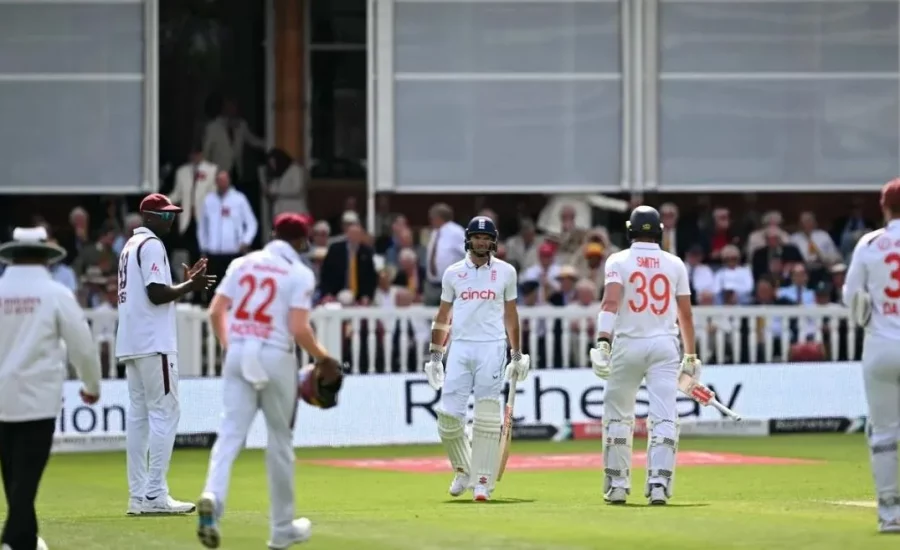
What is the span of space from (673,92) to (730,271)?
139 inches

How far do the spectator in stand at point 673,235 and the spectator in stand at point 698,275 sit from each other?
25.3 inches

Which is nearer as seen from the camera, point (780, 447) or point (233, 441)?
point (233, 441)

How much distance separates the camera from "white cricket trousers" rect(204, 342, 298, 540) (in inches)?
424

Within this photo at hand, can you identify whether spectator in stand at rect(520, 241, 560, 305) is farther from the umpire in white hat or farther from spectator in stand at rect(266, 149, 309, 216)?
the umpire in white hat

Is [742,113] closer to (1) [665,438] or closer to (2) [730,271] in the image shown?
(2) [730,271]

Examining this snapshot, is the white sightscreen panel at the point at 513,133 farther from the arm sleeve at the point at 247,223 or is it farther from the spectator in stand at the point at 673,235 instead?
the arm sleeve at the point at 247,223

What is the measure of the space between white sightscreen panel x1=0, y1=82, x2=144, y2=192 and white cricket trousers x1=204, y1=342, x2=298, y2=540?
16.6m

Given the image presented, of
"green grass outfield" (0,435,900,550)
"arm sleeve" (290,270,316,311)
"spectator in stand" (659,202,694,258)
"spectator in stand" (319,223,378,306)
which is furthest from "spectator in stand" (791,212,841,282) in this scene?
"arm sleeve" (290,270,316,311)

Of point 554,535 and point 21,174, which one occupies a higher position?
point 21,174

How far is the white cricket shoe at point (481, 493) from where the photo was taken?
15039mm

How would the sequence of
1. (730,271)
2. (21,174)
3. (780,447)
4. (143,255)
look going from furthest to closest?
1. (21,174)
2. (730,271)
3. (780,447)
4. (143,255)

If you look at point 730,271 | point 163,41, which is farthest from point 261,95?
point 730,271

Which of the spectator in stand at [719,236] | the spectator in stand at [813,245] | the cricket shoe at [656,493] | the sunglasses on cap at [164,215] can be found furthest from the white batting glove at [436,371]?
the spectator in stand at [813,245]

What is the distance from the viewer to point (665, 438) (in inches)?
558
